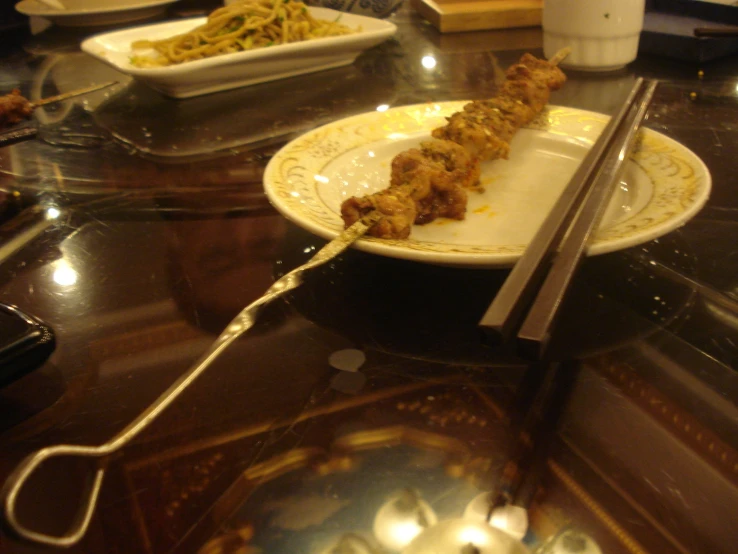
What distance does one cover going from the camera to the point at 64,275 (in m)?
0.97

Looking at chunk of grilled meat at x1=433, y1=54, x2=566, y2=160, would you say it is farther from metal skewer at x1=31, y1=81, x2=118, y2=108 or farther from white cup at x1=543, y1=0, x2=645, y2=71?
metal skewer at x1=31, y1=81, x2=118, y2=108

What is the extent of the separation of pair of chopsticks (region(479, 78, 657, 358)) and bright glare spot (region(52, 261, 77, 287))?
2.29 ft

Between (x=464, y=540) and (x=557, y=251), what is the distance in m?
0.35

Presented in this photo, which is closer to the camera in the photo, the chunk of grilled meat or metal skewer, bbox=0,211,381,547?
metal skewer, bbox=0,211,381,547

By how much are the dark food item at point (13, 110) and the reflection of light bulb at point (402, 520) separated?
5.14ft

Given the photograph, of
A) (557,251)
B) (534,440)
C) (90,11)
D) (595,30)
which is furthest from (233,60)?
(90,11)

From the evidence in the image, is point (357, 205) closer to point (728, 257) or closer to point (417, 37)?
point (728, 257)

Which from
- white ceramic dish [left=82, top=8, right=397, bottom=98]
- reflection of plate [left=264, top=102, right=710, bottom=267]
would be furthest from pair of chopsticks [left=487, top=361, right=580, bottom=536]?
white ceramic dish [left=82, top=8, right=397, bottom=98]

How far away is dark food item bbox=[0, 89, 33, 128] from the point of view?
1.59 m

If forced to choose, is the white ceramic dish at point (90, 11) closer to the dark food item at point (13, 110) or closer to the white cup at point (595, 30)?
the dark food item at point (13, 110)

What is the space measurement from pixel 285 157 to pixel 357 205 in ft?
0.99

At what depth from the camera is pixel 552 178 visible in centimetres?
116

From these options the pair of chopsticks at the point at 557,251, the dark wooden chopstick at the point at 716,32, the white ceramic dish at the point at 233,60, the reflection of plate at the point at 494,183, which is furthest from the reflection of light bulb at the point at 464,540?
the dark wooden chopstick at the point at 716,32

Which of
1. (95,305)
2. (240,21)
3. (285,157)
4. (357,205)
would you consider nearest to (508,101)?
(285,157)
